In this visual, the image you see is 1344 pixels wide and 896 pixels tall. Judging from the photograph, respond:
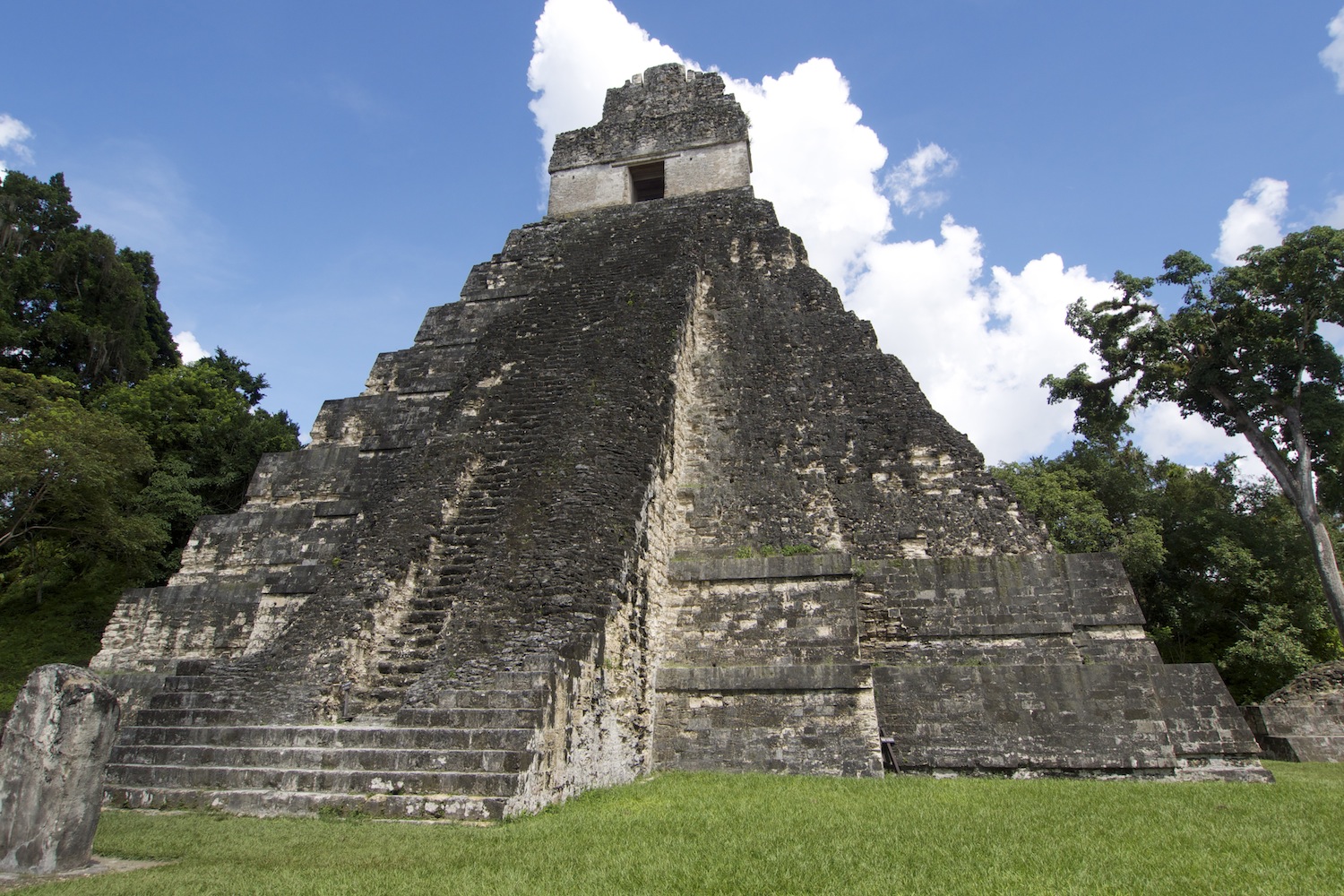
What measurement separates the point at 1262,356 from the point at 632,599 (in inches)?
721

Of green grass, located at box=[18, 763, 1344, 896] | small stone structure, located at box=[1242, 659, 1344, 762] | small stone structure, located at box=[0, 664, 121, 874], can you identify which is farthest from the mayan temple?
small stone structure, located at box=[1242, 659, 1344, 762]

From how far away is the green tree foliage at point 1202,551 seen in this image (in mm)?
A: 21594

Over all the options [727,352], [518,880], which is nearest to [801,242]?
[727,352]

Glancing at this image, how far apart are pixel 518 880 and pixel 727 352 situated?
932cm

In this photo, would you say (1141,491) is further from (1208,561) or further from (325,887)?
(325,887)

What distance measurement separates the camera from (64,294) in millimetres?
25656

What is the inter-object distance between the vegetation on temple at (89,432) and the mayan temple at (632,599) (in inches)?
257

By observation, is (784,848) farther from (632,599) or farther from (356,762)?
(632,599)

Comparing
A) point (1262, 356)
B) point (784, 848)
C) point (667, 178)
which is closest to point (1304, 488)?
point (1262, 356)

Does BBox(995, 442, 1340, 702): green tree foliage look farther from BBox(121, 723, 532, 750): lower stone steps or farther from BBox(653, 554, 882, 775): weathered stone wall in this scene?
BBox(121, 723, 532, 750): lower stone steps

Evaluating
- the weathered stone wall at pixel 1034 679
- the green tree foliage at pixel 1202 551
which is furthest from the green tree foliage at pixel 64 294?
the green tree foliage at pixel 1202 551

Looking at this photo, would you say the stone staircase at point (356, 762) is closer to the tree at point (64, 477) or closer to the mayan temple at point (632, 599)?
the mayan temple at point (632, 599)

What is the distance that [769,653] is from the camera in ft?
28.9

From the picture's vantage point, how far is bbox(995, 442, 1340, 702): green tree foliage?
850 inches
